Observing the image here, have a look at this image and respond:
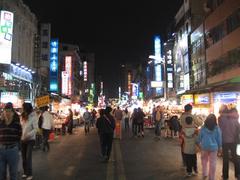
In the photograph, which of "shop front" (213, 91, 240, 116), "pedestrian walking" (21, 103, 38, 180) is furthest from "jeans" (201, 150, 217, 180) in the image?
"shop front" (213, 91, 240, 116)

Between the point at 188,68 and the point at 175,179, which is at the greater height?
the point at 188,68

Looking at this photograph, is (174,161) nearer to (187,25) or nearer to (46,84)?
(187,25)

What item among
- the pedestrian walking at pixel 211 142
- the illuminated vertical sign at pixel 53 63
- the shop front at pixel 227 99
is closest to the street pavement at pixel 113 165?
the pedestrian walking at pixel 211 142

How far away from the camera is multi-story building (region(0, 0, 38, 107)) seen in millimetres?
36375

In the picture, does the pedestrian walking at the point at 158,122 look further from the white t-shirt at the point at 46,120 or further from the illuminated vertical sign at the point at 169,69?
the illuminated vertical sign at the point at 169,69

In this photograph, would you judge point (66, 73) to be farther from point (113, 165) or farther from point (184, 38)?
point (113, 165)

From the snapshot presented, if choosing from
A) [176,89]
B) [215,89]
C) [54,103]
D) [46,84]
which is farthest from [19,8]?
[215,89]

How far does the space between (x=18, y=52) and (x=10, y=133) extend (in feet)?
125

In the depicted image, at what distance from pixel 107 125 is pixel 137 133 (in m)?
12.1

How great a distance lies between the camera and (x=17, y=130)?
8.38 metres

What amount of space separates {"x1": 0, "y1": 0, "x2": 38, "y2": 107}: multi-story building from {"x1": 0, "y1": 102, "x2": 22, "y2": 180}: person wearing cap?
87.8 ft

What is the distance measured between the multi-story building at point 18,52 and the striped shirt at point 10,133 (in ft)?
88.0

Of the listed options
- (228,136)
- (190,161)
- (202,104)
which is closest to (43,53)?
(202,104)

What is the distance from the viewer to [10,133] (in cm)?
827
